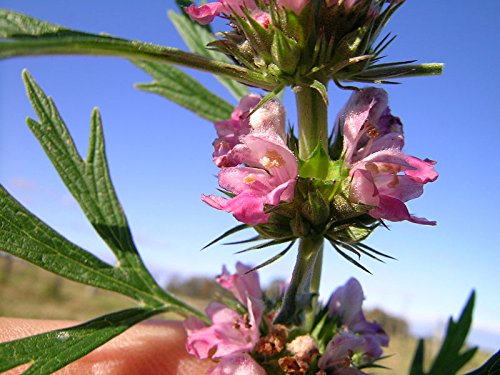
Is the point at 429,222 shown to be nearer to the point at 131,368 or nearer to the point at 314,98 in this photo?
the point at 314,98

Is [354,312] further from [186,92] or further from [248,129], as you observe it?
[186,92]

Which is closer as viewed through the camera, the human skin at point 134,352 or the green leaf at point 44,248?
the green leaf at point 44,248

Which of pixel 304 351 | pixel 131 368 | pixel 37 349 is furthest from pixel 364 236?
pixel 131 368

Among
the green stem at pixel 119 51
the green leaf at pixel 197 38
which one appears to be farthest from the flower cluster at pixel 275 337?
the green leaf at pixel 197 38

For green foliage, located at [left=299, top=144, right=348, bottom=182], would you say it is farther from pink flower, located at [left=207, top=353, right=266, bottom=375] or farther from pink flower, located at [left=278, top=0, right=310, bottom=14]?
pink flower, located at [left=207, top=353, right=266, bottom=375]

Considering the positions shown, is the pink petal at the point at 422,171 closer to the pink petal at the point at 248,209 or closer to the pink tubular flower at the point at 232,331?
the pink petal at the point at 248,209
